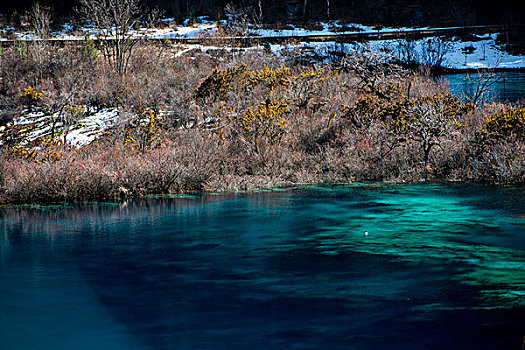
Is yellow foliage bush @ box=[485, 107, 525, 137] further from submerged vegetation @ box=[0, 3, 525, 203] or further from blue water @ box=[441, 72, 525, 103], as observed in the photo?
blue water @ box=[441, 72, 525, 103]

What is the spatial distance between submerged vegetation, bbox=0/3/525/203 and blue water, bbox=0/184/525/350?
3.53 meters

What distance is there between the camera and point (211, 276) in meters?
10.2

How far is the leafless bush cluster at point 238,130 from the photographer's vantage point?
19.8 metres

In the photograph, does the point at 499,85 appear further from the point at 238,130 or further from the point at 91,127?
the point at 91,127

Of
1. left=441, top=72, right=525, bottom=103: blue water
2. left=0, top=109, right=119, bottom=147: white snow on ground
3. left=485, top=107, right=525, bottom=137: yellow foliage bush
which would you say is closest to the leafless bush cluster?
left=485, top=107, right=525, bottom=137: yellow foliage bush

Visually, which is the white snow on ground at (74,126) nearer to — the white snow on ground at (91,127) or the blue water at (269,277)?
the white snow on ground at (91,127)

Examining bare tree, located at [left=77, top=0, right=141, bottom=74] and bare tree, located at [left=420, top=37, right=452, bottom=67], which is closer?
bare tree, located at [left=77, top=0, right=141, bottom=74]

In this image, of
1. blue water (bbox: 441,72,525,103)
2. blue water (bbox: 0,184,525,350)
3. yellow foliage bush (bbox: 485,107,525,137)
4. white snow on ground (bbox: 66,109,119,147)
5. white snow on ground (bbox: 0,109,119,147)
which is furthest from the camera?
blue water (bbox: 441,72,525,103)

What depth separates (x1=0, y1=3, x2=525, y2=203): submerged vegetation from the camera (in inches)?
783

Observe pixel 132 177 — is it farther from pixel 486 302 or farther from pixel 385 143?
pixel 486 302

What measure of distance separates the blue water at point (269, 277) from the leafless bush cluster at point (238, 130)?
3.13 m

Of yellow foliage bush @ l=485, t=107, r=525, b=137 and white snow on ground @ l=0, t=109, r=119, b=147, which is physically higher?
white snow on ground @ l=0, t=109, r=119, b=147

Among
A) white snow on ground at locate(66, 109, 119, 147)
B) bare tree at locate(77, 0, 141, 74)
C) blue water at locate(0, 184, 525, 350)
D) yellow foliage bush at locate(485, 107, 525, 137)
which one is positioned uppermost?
bare tree at locate(77, 0, 141, 74)

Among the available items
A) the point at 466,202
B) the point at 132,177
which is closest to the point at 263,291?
the point at 466,202
